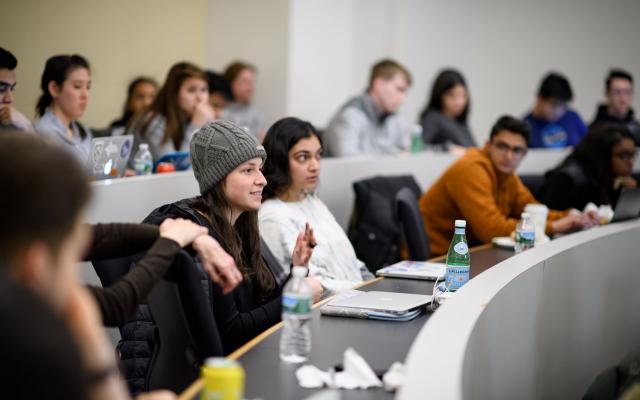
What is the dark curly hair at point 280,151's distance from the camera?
310 cm

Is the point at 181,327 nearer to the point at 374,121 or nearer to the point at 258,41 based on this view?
the point at 374,121

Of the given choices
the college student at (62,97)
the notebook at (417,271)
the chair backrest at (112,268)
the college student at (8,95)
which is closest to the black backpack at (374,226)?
the notebook at (417,271)

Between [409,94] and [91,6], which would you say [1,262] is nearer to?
[91,6]

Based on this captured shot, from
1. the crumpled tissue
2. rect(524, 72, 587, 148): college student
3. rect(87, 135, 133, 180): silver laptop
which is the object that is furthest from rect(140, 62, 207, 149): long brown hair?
rect(524, 72, 587, 148): college student

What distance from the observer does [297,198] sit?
3.18 m

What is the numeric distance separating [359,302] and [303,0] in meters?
4.14

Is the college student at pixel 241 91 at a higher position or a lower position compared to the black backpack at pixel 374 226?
higher

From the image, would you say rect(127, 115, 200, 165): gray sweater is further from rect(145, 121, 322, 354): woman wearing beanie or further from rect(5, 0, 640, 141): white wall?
Result: rect(145, 121, 322, 354): woman wearing beanie

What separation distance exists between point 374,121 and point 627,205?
7.38 feet

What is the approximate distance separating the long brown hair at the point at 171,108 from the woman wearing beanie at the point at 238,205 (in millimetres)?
1601

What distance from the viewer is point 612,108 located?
6.29 m

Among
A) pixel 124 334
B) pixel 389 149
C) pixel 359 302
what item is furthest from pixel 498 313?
pixel 389 149

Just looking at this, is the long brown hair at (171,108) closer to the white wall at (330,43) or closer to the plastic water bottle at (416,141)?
the white wall at (330,43)

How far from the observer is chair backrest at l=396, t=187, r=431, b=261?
356cm
